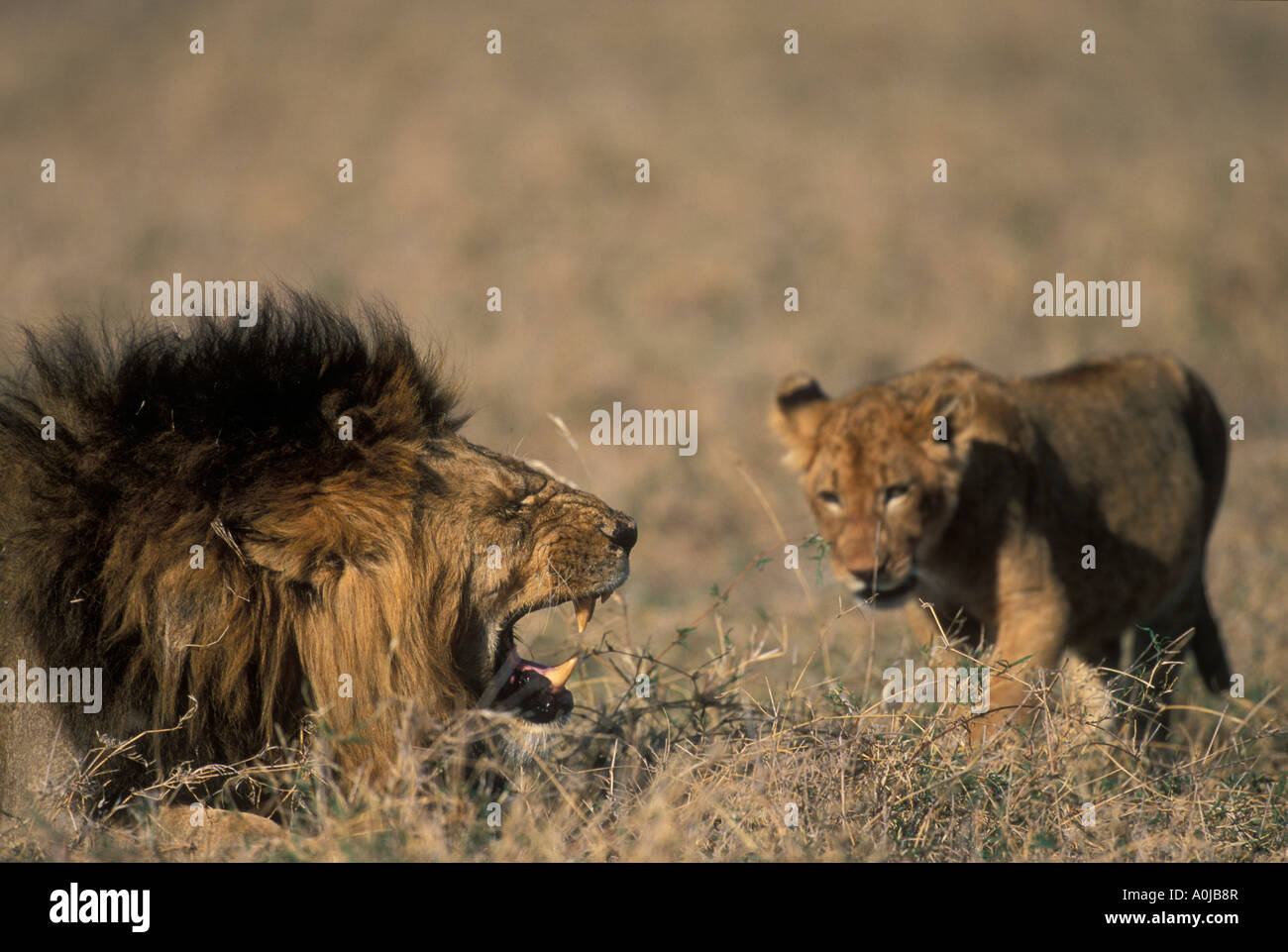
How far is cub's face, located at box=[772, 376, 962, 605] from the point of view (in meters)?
4.77

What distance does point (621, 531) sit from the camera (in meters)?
3.60

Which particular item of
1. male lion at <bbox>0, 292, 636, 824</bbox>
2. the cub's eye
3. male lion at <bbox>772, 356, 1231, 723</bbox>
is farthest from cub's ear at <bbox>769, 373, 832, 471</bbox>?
male lion at <bbox>0, 292, 636, 824</bbox>

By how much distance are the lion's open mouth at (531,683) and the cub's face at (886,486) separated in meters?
1.45

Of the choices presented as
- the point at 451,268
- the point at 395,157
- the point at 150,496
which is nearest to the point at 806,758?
the point at 150,496

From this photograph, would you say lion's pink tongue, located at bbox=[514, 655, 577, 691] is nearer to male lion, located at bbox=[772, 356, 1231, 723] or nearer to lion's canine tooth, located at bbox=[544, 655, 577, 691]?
lion's canine tooth, located at bbox=[544, 655, 577, 691]

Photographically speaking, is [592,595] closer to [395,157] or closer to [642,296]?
[642,296]

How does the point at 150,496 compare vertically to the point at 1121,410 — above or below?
below

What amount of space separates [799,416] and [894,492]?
0.67 meters

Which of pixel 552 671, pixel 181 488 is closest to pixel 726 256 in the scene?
pixel 552 671

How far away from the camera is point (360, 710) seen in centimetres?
327

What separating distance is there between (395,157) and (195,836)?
16.9 m

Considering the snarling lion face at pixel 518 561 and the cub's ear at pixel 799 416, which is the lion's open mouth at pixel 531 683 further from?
the cub's ear at pixel 799 416

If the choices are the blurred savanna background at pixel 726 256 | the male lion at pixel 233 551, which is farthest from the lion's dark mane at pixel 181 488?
the blurred savanna background at pixel 726 256

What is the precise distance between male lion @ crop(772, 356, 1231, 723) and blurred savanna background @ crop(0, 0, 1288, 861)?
0.46m
